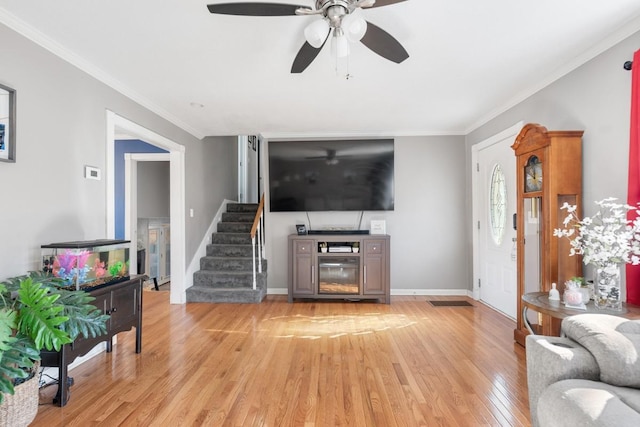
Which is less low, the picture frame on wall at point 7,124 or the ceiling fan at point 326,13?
the ceiling fan at point 326,13

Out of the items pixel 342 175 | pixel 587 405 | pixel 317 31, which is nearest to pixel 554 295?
pixel 587 405

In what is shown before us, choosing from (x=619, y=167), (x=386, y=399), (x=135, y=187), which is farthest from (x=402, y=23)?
(x=135, y=187)

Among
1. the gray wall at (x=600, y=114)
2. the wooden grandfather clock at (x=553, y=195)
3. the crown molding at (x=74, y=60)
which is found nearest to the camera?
the crown molding at (x=74, y=60)

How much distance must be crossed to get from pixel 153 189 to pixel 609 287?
6269 millimetres

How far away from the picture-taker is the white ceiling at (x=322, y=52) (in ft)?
6.46

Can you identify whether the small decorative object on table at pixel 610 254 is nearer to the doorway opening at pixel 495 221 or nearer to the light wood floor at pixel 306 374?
the light wood floor at pixel 306 374

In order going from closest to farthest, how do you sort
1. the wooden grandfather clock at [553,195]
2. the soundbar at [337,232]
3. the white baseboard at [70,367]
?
the white baseboard at [70,367]
the wooden grandfather clock at [553,195]
the soundbar at [337,232]

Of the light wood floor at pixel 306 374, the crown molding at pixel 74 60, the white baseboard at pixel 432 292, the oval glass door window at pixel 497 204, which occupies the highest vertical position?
the crown molding at pixel 74 60

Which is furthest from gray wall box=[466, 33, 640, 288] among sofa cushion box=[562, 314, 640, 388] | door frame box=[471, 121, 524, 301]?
door frame box=[471, 121, 524, 301]

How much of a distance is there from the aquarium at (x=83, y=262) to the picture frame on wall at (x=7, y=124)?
0.64 meters

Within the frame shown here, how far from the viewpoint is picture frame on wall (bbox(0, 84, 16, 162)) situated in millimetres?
1986

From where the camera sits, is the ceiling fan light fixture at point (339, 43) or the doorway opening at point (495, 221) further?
the doorway opening at point (495, 221)

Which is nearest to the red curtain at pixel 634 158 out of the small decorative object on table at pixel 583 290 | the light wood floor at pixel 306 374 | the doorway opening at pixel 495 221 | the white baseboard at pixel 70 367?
the small decorative object on table at pixel 583 290

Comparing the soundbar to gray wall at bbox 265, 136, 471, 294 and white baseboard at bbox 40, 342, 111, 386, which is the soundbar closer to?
gray wall at bbox 265, 136, 471, 294
